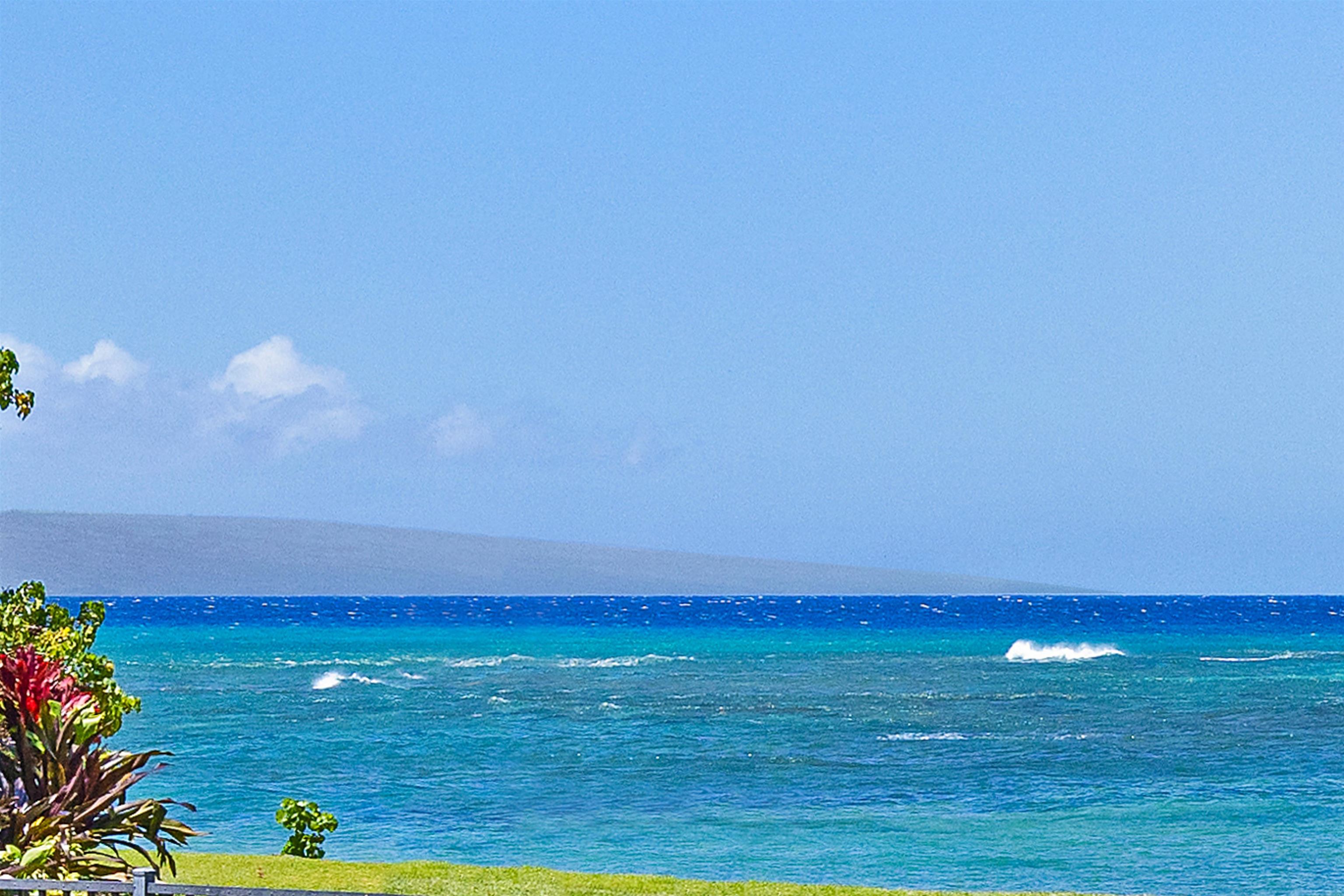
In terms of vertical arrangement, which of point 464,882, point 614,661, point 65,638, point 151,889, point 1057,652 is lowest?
point 614,661

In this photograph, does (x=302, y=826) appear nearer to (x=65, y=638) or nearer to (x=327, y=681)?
(x=65, y=638)

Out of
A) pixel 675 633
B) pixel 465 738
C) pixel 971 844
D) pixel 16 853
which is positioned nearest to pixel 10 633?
pixel 16 853

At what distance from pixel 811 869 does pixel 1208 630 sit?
8272 cm

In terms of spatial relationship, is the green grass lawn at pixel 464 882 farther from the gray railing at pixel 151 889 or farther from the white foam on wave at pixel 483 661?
the white foam on wave at pixel 483 661

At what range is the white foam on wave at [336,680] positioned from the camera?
49531 mm

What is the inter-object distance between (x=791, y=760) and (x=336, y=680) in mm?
25058

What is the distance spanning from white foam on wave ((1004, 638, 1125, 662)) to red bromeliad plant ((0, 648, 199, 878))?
194ft

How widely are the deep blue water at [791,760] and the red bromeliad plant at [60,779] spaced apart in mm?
10990

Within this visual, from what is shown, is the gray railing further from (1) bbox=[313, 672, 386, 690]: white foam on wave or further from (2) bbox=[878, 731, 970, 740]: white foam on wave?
(1) bbox=[313, 672, 386, 690]: white foam on wave

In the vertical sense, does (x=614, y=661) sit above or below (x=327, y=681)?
above

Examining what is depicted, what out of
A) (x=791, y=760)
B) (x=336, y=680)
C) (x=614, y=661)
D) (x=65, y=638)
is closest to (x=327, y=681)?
(x=336, y=680)

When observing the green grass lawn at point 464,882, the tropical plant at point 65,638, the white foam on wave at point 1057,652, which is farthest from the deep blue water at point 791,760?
the tropical plant at point 65,638

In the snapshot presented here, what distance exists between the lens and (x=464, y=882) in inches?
525

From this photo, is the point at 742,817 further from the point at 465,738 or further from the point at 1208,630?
the point at 1208,630
